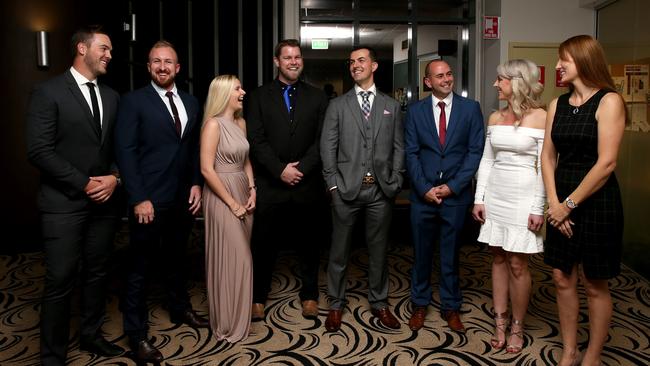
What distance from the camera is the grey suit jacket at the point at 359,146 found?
3318mm

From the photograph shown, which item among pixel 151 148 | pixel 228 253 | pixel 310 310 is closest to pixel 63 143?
pixel 151 148

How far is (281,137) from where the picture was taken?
350 centimetres

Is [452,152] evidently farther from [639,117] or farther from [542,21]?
[542,21]

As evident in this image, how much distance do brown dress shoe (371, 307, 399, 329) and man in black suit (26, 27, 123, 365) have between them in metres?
1.76

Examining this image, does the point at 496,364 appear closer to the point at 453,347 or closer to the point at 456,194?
the point at 453,347

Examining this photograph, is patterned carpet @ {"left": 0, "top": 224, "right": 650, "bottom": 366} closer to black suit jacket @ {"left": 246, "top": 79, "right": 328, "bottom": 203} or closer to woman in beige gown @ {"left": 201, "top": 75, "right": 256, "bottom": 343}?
woman in beige gown @ {"left": 201, "top": 75, "right": 256, "bottom": 343}

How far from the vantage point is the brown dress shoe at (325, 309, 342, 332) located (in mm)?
3391

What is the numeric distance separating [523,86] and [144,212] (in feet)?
7.15

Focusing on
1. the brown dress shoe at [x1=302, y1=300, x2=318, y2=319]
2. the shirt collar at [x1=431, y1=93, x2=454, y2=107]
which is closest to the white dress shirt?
the brown dress shoe at [x1=302, y1=300, x2=318, y2=319]

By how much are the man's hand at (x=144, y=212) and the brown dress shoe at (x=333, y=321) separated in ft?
4.24

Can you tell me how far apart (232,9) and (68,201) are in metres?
3.57

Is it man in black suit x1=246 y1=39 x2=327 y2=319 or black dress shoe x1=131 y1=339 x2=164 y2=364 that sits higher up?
man in black suit x1=246 y1=39 x2=327 y2=319

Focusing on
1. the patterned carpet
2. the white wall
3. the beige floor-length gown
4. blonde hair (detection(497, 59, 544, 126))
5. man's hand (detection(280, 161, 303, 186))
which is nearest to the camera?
blonde hair (detection(497, 59, 544, 126))

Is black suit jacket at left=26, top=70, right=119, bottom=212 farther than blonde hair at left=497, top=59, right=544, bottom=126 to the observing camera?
No
